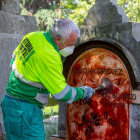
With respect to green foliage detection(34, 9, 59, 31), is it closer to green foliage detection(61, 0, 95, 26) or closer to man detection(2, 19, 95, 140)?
green foliage detection(61, 0, 95, 26)

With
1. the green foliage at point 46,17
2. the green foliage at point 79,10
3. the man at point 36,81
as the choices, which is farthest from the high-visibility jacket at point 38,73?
the green foliage at point 46,17

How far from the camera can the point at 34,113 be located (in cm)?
242

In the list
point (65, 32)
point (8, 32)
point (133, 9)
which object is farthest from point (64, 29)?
point (133, 9)

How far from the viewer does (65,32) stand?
91.6 inches

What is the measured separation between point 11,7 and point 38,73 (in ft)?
7.60

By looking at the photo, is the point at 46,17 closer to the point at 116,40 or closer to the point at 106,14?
the point at 106,14

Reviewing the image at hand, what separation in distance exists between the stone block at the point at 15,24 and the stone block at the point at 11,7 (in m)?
0.10

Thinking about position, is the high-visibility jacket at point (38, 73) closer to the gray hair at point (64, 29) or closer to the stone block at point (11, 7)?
the gray hair at point (64, 29)

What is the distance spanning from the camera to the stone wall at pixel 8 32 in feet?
12.9

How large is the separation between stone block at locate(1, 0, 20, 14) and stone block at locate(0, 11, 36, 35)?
0.33ft

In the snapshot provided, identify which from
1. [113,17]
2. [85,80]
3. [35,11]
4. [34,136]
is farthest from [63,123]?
[35,11]

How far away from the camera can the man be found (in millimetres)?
2258

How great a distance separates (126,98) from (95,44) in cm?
84

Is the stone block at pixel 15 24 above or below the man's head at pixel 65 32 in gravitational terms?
above
